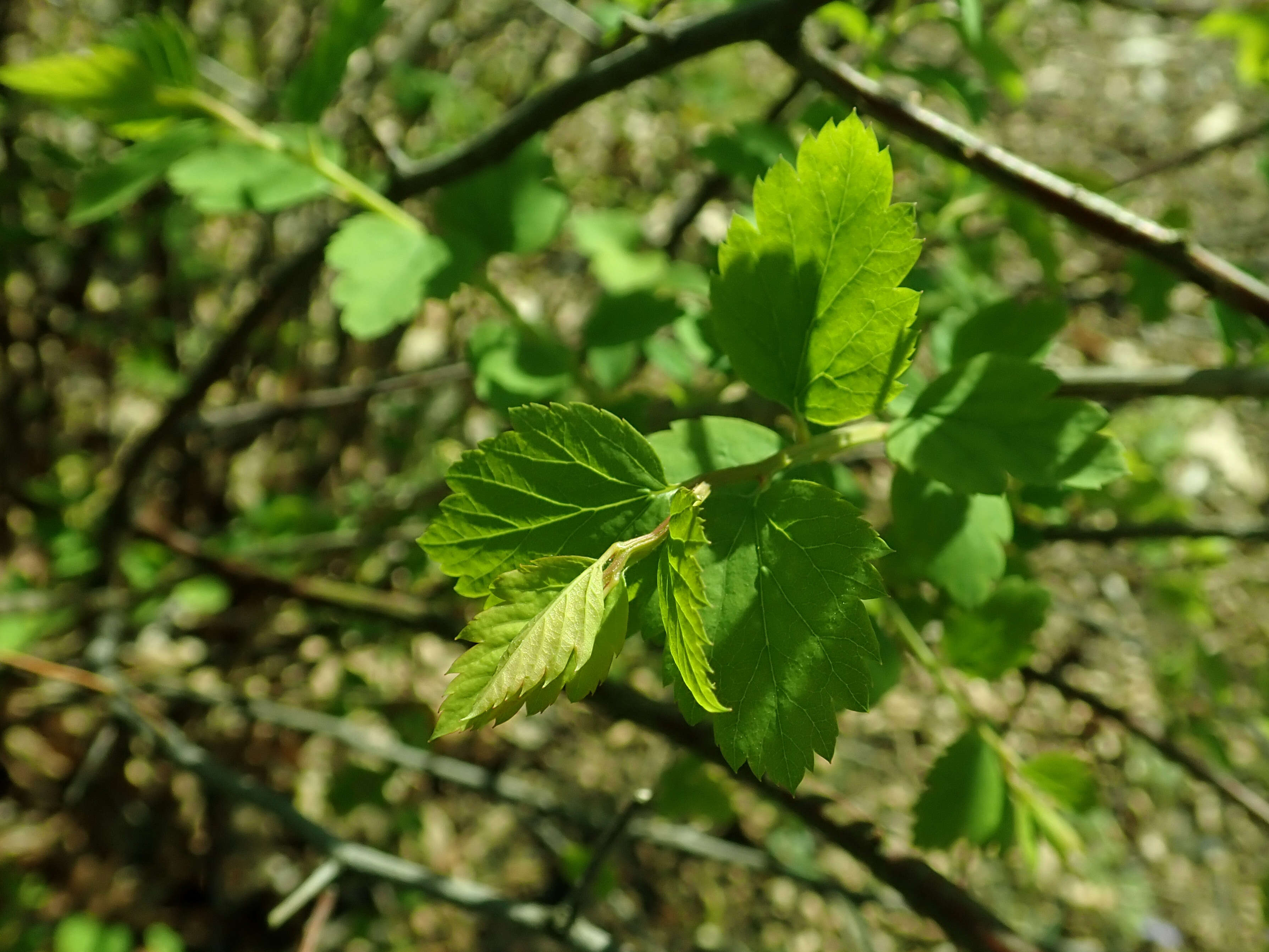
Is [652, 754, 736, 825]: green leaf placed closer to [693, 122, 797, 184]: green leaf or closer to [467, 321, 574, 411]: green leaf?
[467, 321, 574, 411]: green leaf

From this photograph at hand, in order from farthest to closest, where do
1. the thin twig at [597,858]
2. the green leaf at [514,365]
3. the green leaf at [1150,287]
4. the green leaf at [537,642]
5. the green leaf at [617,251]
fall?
the green leaf at [617,251], the green leaf at [1150,287], the green leaf at [514,365], the thin twig at [597,858], the green leaf at [537,642]

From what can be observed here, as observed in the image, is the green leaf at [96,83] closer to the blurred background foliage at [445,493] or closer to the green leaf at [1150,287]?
the blurred background foliage at [445,493]

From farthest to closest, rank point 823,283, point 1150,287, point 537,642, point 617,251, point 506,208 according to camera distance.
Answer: point 617,251, point 1150,287, point 506,208, point 823,283, point 537,642

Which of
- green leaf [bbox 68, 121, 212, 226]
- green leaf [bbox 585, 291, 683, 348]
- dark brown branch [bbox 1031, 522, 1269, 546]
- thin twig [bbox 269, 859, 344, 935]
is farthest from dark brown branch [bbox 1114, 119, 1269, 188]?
thin twig [bbox 269, 859, 344, 935]

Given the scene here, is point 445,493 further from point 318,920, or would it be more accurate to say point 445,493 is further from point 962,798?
point 962,798

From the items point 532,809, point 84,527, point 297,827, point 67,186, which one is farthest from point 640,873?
point 67,186

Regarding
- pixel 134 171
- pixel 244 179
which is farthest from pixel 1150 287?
pixel 134 171

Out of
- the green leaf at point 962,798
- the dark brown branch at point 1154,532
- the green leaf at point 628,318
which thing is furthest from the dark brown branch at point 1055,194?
the green leaf at point 962,798
